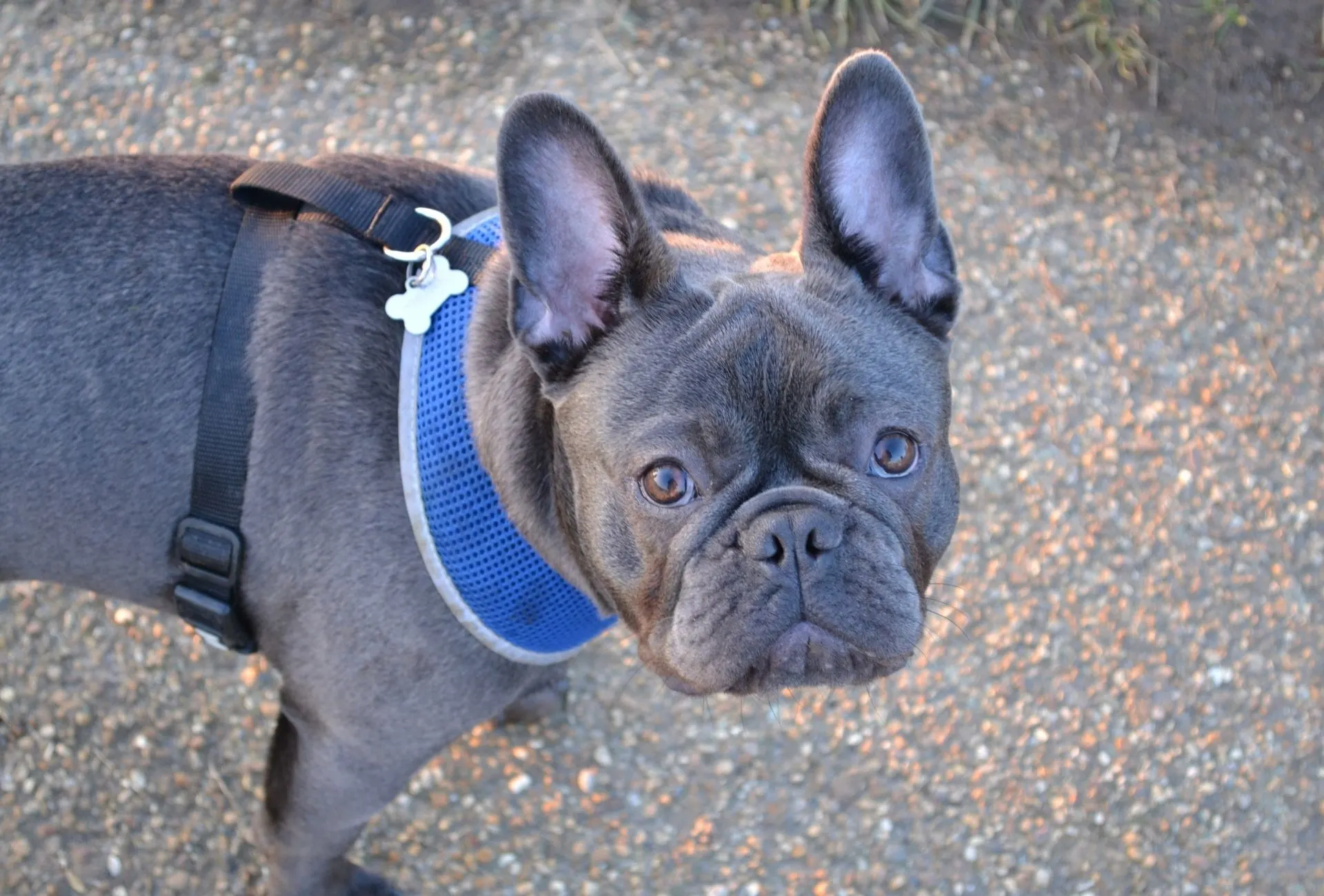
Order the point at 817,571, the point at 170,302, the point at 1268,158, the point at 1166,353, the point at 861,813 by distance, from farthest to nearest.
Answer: the point at 1268,158 < the point at 1166,353 < the point at 861,813 < the point at 170,302 < the point at 817,571

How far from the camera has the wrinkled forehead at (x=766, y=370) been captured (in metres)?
2.47

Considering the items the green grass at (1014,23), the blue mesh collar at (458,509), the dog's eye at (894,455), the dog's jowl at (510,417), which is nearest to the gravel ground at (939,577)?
the green grass at (1014,23)

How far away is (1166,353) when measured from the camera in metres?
4.80

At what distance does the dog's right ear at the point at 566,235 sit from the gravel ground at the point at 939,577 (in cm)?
178

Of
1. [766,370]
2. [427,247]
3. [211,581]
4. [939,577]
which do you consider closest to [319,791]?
[211,581]

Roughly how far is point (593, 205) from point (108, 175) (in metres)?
1.24

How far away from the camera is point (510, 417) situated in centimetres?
272

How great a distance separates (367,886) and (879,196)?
2651 millimetres

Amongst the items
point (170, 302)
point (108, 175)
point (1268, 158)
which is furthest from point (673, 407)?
point (1268, 158)

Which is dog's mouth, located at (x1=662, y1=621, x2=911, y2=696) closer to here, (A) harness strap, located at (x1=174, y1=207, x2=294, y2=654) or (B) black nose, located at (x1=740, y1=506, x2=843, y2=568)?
(B) black nose, located at (x1=740, y1=506, x2=843, y2=568)

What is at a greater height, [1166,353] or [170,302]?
[170,302]

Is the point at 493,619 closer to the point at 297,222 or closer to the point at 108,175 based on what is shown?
the point at 297,222

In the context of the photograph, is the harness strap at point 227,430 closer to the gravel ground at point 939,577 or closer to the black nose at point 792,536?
the black nose at point 792,536

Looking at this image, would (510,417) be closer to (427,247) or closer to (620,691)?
(427,247)
